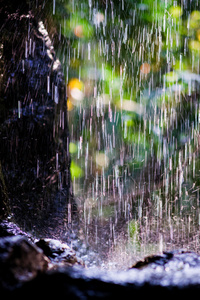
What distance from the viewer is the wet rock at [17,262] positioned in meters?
0.82

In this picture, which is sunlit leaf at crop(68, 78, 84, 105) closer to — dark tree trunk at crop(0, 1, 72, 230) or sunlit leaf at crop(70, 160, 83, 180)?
sunlit leaf at crop(70, 160, 83, 180)

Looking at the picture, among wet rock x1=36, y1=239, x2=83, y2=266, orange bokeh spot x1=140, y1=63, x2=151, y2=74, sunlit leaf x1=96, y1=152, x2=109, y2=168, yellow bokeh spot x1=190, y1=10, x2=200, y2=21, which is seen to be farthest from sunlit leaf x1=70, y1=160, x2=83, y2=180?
wet rock x1=36, y1=239, x2=83, y2=266

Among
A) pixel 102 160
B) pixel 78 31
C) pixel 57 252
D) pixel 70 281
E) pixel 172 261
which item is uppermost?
pixel 78 31

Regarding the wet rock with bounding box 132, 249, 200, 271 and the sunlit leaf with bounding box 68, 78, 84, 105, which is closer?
the wet rock with bounding box 132, 249, 200, 271

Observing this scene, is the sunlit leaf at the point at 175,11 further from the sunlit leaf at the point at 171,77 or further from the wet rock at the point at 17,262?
the wet rock at the point at 17,262

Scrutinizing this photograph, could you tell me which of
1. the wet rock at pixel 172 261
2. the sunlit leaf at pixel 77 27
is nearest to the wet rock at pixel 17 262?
the wet rock at pixel 172 261

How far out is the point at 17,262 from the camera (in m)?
0.88

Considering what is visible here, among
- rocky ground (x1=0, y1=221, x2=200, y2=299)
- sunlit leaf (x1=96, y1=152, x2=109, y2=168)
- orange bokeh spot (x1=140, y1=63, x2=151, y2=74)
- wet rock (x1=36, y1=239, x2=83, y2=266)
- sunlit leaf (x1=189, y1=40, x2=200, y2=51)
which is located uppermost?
sunlit leaf (x1=189, y1=40, x2=200, y2=51)

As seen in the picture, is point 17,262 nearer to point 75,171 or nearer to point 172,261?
point 172,261

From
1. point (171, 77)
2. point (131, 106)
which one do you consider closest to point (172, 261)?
point (131, 106)

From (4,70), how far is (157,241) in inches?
118

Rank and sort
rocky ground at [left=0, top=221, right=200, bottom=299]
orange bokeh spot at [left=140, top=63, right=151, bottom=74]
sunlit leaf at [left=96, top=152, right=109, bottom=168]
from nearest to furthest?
rocky ground at [left=0, top=221, right=200, bottom=299]
orange bokeh spot at [left=140, top=63, right=151, bottom=74]
sunlit leaf at [left=96, top=152, right=109, bottom=168]

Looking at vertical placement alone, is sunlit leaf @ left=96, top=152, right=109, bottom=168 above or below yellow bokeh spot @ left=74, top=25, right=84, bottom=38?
below

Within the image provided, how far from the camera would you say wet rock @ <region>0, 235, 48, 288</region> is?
2.69 ft
